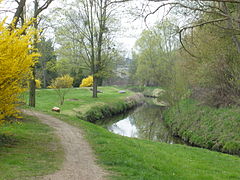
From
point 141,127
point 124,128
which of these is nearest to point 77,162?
point 124,128

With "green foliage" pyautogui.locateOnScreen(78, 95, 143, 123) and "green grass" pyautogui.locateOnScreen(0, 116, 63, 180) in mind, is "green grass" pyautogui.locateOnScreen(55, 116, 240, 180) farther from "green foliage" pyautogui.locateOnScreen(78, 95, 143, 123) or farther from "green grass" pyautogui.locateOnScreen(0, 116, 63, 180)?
"green foliage" pyautogui.locateOnScreen(78, 95, 143, 123)

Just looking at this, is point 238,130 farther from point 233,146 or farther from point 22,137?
point 22,137

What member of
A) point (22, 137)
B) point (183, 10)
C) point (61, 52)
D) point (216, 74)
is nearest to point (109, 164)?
point (22, 137)

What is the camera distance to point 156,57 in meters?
40.1

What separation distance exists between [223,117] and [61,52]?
1768 cm

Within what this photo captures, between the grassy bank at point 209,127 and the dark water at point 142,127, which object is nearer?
the grassy bank at point 209,127

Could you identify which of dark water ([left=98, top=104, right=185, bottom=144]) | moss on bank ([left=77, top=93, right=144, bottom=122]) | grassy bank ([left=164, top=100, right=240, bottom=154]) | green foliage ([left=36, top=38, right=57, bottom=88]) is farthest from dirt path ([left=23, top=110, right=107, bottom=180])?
moss on bank ([left=77, top=93, right=144, bottom=122])

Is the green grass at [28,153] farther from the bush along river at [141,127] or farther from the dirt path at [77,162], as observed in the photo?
the bush along river at [141,127]

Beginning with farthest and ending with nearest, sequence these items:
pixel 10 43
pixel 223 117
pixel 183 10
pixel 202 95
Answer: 1. pixel 202 95
2. pixel 223 117
3. pixel 183 10
4. pixel 10 43

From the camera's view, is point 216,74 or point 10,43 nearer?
point 10,43

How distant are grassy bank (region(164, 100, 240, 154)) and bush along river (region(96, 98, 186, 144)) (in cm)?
A: 96

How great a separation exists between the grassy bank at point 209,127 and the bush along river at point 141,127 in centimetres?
96

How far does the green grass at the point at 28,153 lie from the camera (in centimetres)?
554

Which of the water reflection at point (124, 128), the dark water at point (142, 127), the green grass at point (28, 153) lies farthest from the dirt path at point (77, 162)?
the dark water at point (142, 127)
